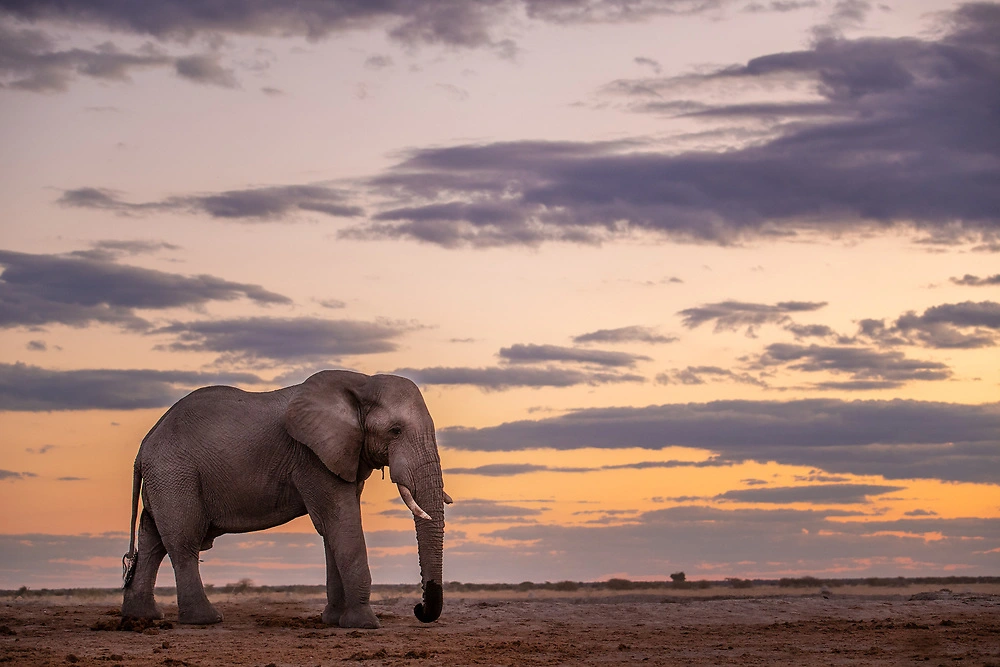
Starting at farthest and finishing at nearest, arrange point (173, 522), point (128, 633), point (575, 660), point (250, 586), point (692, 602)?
point (250, 586) < point (692, 602) < point (173, 522) < point (128, 633) < point (575, 660)

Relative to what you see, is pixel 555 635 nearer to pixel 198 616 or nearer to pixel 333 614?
pixel 333 614

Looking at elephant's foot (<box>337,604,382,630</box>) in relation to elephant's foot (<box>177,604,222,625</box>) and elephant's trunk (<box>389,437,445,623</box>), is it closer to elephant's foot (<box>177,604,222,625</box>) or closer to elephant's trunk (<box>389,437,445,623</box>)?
elephant's trunk (<box>389,437,445,623</box>)

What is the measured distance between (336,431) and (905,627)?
1306 centimetres

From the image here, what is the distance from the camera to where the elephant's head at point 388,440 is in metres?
27.9

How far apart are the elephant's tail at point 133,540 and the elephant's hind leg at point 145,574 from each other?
0.11m

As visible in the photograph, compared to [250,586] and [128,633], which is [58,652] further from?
[250,586]

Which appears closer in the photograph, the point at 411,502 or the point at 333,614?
the point at 411,502

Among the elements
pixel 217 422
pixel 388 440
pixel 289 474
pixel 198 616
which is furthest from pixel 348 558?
pixel 217 422

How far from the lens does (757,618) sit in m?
31.4

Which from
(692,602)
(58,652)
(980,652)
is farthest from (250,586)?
(980,652)

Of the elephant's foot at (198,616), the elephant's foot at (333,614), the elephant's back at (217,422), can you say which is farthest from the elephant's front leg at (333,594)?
the elephant's back at (217,422)

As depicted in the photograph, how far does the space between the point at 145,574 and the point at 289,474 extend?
171 inches

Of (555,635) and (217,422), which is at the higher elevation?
(217,422)

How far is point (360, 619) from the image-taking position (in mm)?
28297
